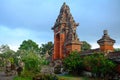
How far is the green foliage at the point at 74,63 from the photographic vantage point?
23.6 m

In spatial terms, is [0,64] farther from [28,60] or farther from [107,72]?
[107,72]

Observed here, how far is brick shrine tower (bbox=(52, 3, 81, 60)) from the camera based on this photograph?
2786cm

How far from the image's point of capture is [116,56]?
61.2 feet

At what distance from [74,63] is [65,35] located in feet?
23.2

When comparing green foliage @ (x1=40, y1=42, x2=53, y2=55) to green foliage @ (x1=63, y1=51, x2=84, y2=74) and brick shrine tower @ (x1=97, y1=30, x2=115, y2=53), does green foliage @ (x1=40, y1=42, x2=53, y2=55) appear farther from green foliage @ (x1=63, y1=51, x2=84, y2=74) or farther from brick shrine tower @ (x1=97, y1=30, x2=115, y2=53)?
brick shrine tower @ (x1=97, y1=30, x2=115, y2=53)

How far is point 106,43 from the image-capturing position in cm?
2156

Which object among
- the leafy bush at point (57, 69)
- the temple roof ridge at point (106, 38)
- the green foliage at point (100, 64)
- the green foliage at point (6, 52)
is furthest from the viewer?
the green foliage at point (6, 52)

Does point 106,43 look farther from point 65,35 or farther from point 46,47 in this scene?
point 46,47

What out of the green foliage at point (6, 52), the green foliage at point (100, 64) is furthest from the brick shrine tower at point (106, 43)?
the green foliage at point (6, 52)

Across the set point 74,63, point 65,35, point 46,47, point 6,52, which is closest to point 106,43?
point 74,63

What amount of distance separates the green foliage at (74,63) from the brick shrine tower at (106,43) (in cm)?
274

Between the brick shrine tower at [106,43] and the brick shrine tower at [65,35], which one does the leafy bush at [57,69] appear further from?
the brick shrine tower at [106,43]

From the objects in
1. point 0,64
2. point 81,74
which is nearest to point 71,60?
point 81,74

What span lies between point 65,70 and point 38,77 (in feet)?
19.2
